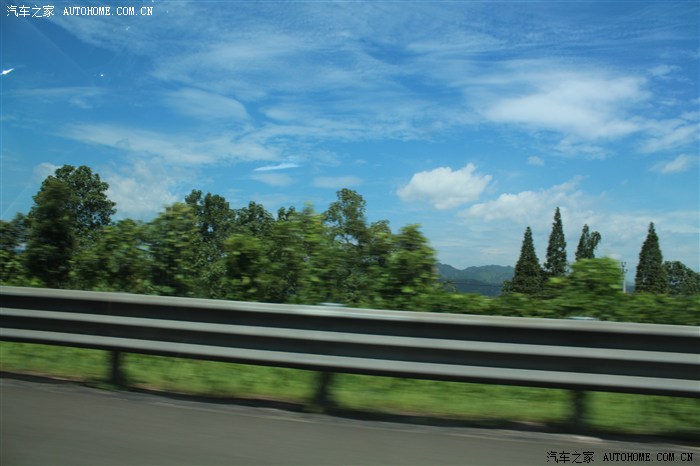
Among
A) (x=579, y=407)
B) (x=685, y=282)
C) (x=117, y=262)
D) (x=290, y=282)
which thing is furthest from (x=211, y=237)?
(x=685, y=282)

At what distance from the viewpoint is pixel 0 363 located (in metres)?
6.05

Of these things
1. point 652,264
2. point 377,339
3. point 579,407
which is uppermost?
point 652,264

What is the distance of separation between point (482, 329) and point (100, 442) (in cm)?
276

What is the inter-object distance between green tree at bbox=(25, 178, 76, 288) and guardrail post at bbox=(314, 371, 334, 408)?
4732mm

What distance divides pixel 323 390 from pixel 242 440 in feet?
3.20

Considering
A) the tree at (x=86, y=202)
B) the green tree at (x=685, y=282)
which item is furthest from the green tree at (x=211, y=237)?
the green tree at (x=685, y=282)

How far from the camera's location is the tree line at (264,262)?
6.56 metres

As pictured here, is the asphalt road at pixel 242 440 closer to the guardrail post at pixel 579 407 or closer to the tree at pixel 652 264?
the guardrail post at pixel 579 407

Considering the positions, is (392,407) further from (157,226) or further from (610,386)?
(157,226)

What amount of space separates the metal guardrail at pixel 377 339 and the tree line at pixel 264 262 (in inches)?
72.7

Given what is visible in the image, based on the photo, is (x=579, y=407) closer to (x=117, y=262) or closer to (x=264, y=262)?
(x=264, y=262)

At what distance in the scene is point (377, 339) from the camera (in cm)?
471

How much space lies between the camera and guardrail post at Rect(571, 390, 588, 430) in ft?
14.9

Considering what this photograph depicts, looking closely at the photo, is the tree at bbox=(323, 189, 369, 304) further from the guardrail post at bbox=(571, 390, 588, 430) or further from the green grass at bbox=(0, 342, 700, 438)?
the guardrail post at bbox=(571, 390, 588, 430)
